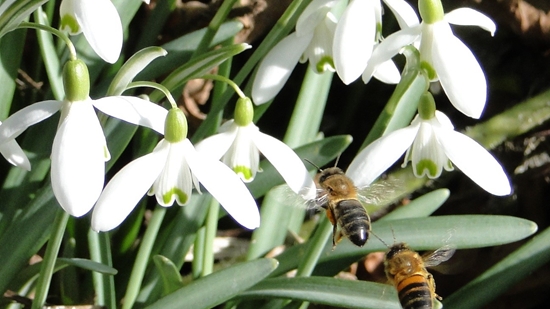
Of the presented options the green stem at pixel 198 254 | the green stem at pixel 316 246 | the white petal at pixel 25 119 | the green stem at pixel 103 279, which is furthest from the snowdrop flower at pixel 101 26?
the green stem at pixel 198 254

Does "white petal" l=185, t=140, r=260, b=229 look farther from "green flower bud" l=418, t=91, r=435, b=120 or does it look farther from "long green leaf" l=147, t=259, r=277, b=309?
"green flower bud" l=418, t=91, r=435, b=120

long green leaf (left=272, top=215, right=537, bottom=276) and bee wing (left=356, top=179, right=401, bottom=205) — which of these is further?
long green leaf (left=272, top=215, right=537, bottom=276)

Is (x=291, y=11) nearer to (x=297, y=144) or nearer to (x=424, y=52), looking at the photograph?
(x=424, y=52)

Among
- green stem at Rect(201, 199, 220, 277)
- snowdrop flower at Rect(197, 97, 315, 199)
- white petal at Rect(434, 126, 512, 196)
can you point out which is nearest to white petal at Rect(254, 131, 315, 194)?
snowdrop flower at Rect(197, 97, 315, 199)

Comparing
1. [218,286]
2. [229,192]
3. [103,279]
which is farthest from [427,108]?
[103,279]

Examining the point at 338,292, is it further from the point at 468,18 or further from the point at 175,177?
the point at 468,18

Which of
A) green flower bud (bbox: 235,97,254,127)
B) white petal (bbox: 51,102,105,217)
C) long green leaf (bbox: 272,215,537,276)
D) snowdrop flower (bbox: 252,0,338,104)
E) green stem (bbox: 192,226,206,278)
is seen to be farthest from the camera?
green stem (bbox: 192,226,206,278)

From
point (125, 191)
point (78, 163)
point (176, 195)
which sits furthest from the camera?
point (176, 195)
